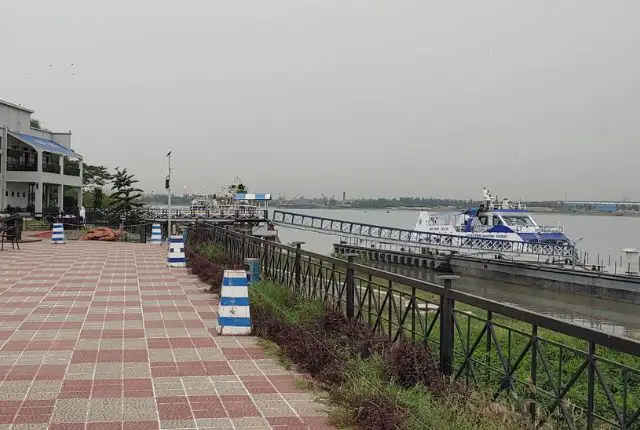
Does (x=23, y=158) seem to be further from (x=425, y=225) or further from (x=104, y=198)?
(x=425, y=225)

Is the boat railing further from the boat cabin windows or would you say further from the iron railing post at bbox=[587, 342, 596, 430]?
the iron railing post at bbox=[587, 342, 596, 430]

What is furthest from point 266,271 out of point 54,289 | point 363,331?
point 363,331

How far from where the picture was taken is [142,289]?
1246 cm

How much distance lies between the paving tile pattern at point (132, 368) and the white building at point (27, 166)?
32343 millimetres

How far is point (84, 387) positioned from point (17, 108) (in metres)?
43.2

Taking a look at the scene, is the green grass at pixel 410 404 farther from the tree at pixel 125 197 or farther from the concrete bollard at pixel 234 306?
the tree at pixel 125 197

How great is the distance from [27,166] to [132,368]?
40.4 metres

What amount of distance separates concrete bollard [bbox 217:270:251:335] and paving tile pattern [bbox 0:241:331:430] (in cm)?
19

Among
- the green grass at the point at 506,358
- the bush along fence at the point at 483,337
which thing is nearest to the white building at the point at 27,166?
the bush along fence at the point at 483,337

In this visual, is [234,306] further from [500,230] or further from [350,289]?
[500,230]

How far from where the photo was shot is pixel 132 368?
6359 millimetres

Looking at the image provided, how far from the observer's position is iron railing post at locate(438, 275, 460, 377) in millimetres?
5082

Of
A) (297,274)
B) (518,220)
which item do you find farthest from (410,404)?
(518,220)

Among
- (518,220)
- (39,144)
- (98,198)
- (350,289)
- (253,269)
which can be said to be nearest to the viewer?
(350,289)
